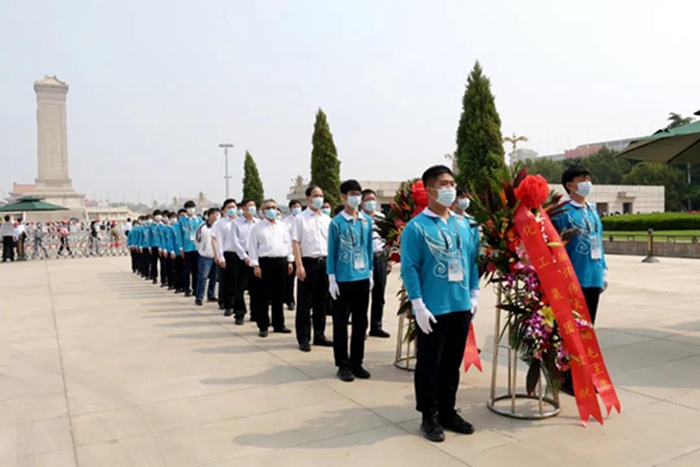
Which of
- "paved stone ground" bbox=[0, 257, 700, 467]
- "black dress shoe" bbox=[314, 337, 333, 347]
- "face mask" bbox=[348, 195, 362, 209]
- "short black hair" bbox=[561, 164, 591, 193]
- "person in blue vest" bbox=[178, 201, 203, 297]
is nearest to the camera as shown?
"paved stone ground" bbox=[0, 257, 700, 467]

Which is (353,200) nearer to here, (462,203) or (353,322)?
(353,322)

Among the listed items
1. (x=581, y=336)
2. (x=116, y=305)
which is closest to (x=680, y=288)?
(x=581, y=336)

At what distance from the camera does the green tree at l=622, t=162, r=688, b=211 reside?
53875 millimetres

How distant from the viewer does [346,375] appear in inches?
211

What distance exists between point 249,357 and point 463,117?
1416 cm

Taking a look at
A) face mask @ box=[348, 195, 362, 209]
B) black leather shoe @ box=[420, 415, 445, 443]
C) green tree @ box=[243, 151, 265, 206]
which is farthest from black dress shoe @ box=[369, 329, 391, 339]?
green tree @ box=[243, 151, 265, 206]

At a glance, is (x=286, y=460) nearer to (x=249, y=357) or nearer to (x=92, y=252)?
(x=249, y=357)

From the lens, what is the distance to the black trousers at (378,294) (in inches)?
296

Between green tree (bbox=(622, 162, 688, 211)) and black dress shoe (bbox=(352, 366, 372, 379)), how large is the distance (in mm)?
55889

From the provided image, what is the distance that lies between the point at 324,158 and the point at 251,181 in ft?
54.9

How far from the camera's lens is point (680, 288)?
10781mm

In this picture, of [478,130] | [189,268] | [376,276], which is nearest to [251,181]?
[478,130]

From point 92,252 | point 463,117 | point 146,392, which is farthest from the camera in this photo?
point 92,252

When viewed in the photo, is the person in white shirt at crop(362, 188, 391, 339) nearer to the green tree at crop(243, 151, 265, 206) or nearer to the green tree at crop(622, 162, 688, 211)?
the green tree at crop(243, 151, 265, 206)
